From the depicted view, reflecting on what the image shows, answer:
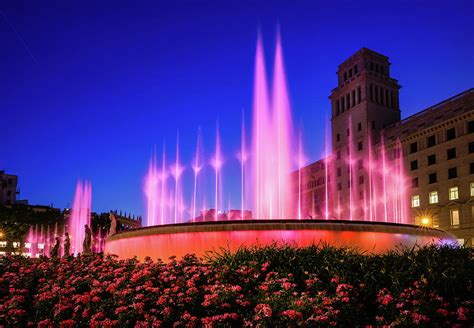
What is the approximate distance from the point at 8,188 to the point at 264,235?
425 feet

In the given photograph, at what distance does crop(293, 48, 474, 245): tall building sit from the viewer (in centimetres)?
4866

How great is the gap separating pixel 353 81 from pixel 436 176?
22433 mm

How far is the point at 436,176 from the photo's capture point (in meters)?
51.8

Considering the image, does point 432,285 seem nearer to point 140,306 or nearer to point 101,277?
point 140,306

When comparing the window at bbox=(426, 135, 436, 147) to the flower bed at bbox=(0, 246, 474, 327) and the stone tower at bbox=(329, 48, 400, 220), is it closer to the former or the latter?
the stone tower at bbox=(329, 48, 400, 220)

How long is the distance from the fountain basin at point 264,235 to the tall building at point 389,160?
97.5 ft

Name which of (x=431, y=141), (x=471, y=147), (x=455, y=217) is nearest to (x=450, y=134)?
(x=431, y=141)

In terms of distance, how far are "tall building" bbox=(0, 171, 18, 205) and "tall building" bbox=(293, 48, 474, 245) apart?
84456 millimetres

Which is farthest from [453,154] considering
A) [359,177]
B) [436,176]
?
[359,177]

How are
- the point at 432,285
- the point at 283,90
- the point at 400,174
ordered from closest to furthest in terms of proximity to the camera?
the point at 432,285 → the point at 283,90 → the point at 400,174

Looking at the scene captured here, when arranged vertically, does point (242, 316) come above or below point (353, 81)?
below

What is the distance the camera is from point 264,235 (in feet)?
48.6

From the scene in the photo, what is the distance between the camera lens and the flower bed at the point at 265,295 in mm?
7496

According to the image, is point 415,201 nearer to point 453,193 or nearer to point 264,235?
point 453,193
